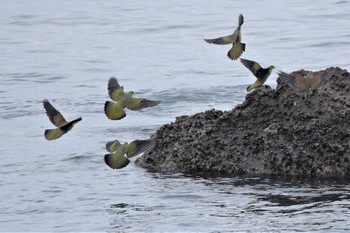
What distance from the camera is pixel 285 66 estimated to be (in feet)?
52.3

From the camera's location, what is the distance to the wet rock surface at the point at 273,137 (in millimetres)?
8633

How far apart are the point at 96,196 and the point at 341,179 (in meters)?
1.95

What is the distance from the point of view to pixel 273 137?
8773 mm

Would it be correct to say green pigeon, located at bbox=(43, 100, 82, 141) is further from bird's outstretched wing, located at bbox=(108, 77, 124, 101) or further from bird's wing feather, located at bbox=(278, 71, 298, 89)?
bird's wing feather, located at bbox=(278, 71, 298, 89)

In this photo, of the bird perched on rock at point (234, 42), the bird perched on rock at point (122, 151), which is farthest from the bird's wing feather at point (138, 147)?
the bird perched on rock at point (234, 42)

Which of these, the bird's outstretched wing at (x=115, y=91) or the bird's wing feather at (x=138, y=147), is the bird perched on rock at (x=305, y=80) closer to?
the bird's wing feather at (x=138, y=147)

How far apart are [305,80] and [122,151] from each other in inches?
64.3

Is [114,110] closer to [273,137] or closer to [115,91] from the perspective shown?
[115,91]

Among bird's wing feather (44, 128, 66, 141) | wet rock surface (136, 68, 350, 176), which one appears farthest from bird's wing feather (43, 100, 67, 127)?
wet rock surface (136, 68, 350, 176)

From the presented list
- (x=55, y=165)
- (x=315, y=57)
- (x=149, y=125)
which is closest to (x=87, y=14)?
(x=315, y=57)

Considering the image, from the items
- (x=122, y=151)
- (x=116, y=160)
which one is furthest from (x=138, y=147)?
(x=116, y=160)

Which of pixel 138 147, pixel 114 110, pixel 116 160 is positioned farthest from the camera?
pixel 116 160

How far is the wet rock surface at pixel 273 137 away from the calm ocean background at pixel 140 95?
0.62 ft

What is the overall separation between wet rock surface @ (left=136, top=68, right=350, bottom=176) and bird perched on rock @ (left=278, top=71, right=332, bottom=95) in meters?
0.11
